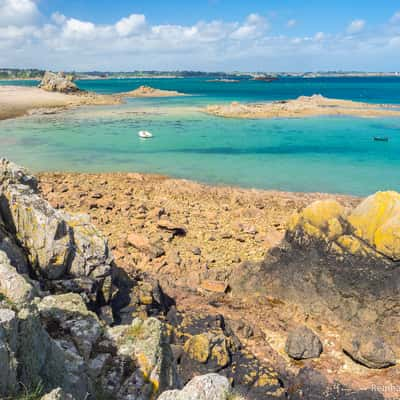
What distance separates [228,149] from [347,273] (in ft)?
93.7

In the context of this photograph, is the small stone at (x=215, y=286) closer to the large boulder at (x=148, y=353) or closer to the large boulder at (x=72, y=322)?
the large boulder at (x=148, y=353)

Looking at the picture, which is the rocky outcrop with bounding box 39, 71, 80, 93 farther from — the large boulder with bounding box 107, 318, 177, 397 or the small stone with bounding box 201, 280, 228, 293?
the large boulder with bounding box 107, 318, 177, 397

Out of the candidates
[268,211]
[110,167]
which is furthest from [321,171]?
[110,167]

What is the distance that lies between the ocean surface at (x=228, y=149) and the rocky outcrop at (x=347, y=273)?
1411cm

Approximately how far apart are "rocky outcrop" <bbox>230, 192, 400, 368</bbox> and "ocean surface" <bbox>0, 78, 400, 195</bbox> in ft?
46.3

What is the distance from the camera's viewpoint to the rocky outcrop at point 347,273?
10.7m

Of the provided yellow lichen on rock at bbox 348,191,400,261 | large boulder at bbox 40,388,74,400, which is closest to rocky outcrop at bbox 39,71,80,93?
yellow lichen on rock at bbox 348,191,400,261

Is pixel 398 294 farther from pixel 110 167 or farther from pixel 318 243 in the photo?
pixel 110 167

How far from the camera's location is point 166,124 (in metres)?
55.3

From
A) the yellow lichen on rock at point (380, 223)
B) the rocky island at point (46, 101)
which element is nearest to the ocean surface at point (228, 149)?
the rocky island at point (46, 101)

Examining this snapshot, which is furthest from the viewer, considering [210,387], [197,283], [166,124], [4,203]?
[166,124]

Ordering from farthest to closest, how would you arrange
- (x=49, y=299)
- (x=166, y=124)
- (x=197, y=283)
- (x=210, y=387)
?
(x=166, y=124) → (x=197, y=283) → (x=49, y=299) → (x=210, y=387)

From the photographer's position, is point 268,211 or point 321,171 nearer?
point 268,211

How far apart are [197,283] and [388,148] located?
34.1m
